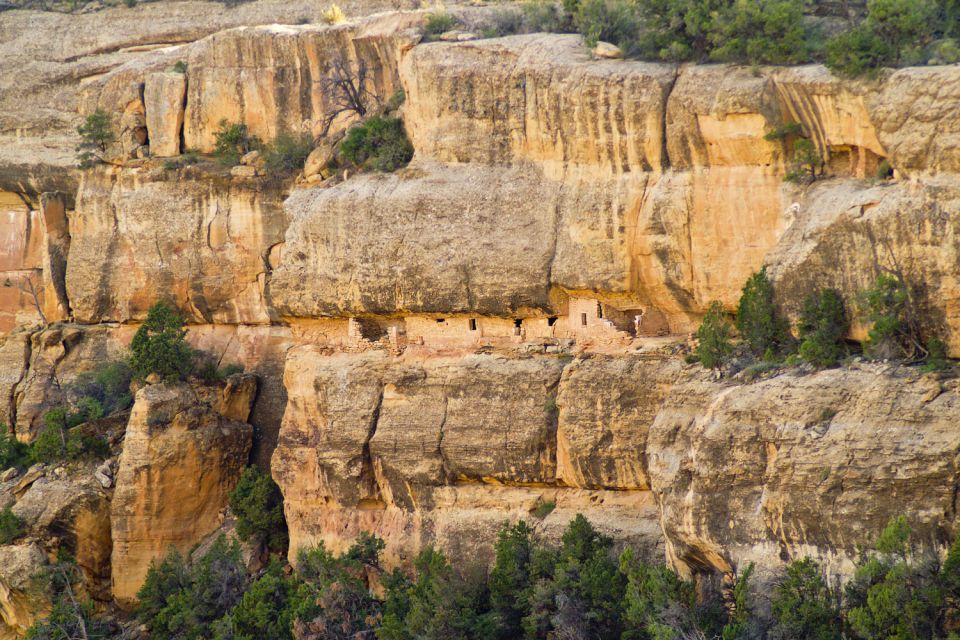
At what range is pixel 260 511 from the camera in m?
45.4

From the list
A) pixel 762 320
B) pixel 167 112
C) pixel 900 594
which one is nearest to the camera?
pixel 900 594

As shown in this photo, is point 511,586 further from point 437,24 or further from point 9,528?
point 437,24

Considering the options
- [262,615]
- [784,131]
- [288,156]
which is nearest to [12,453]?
[288,156]

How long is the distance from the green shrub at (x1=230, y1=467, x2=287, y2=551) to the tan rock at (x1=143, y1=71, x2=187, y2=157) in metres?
9.11

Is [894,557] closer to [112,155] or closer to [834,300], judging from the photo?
[834,300]

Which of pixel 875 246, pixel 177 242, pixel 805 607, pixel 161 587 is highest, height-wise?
pixel 875 246

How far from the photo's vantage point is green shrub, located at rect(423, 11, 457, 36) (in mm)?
44938

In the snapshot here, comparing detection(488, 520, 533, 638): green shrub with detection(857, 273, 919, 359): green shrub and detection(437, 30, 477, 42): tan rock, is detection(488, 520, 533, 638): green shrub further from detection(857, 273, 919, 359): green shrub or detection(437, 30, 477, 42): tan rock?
detection(437, 30, 477, 42): tan rock

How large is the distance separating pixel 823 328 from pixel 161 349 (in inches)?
694

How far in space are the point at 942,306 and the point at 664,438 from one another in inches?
237

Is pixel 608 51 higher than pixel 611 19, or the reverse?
pixel 611 19

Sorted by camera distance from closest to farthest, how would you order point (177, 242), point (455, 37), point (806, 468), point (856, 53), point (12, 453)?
point (806, 468) → point (856, 53) → point (455, 37) → point (12, 453) → point (177, 242)

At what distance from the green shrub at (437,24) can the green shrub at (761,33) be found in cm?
708

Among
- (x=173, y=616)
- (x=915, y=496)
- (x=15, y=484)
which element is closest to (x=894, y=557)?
(x=915, y=496)
